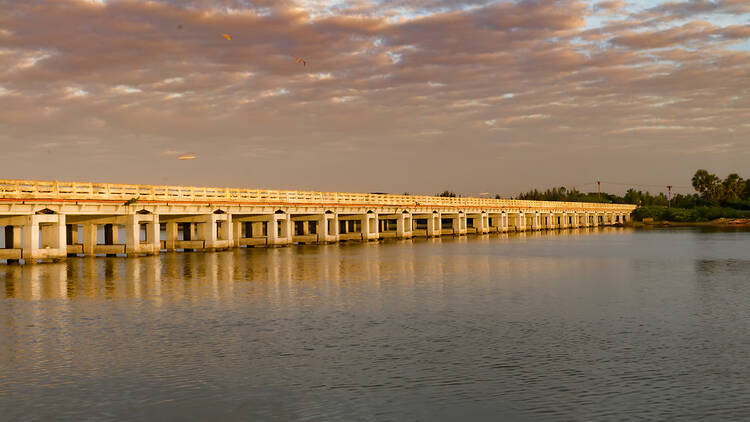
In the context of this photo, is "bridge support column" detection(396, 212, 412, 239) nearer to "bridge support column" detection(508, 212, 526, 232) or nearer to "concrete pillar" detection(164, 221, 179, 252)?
"concrete pillar" detection(164, 221, 179, 252)

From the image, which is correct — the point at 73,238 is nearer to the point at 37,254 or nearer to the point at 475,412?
→ the point at 37,254

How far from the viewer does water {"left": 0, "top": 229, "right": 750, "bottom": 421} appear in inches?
572

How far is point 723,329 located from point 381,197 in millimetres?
80534

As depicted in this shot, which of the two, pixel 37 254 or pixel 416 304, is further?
pixel 37 254

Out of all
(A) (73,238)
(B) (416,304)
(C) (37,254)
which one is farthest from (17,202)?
(B) (416,304)

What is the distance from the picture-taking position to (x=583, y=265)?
50594 millimetres

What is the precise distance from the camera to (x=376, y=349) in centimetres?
2003

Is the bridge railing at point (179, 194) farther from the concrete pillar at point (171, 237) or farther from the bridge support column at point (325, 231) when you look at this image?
the concrete pillar at point (171, 237)

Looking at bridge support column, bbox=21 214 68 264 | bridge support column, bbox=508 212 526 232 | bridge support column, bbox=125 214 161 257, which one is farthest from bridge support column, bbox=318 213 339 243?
bridge support column, bbox=508 212 526 232

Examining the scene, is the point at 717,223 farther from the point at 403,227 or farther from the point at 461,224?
the point at 403,227

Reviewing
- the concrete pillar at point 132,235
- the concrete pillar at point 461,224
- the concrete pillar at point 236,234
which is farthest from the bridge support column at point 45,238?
the concrete pillar at point 461,224

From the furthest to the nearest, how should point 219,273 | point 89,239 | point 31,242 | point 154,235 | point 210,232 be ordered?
1. point 210,232
2. point 154,235
3. point 89,239
4. point 31,242
5. point 219,273

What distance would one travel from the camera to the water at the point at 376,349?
14523mm

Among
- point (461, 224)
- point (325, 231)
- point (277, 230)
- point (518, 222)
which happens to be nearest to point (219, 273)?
point (277, 230)
